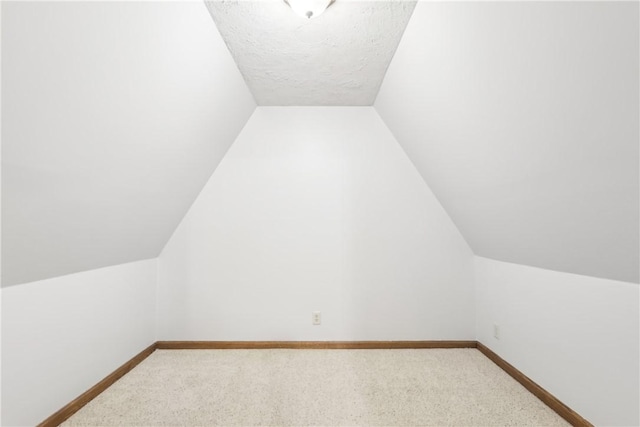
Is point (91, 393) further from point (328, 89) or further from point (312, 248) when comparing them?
point (328, 89)

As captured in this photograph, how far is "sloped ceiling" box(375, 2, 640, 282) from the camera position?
35.4 inches

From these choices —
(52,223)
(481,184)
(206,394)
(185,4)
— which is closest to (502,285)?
(481,184)

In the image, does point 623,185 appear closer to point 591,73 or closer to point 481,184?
point 591,73

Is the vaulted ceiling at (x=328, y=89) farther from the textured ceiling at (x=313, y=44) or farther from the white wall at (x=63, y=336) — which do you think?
the white wall at (x=63, y=336)

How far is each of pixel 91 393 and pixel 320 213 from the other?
1.93 m

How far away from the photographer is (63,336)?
162cm

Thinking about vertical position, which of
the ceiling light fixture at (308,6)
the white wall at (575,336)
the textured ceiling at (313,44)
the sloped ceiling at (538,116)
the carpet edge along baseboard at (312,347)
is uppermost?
the textured ceiling at (313,44)

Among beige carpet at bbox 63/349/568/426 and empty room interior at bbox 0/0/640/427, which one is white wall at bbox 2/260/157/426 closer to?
empty room interior at bbox 0/0/640/427

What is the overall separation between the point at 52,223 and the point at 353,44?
1804mm

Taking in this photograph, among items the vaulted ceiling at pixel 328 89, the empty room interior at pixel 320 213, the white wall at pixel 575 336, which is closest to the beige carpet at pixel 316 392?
the empty room interior at pixel 320 213

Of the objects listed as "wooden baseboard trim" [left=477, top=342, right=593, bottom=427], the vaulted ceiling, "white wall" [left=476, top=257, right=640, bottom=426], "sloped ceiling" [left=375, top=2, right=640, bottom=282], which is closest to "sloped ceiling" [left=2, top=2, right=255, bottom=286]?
the vaulted ceiling

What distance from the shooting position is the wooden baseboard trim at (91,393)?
1.53 metres

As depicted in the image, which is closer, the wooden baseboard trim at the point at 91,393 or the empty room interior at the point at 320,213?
the empty room interior at the point at 320,213

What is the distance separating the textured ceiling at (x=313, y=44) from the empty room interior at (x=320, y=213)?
0.6 inches
